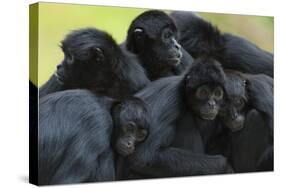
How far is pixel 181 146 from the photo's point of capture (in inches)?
314

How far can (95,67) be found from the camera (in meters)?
7.55

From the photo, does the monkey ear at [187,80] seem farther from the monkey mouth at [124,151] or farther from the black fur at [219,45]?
the monkey mouth at [124,151]

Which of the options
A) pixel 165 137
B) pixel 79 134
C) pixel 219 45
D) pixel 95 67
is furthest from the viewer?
pixel 219 45

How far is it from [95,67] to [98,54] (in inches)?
5.9

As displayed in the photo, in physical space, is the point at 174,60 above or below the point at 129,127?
above

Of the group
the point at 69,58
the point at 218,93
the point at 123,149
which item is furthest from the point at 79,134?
the point at 218,93

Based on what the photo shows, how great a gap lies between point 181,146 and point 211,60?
1.14m

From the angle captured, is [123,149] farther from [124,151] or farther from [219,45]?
[219,45]

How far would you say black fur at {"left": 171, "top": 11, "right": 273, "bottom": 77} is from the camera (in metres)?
8.24

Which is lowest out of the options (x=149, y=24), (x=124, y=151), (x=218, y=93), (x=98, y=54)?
(x=124, y=151)

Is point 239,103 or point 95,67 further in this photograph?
point 239,103

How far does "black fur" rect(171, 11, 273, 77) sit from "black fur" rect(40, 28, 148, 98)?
0.86 metres

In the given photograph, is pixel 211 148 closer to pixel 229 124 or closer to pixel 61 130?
pixel 229 124

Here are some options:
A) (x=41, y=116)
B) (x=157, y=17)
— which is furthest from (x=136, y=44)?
(x=41, y=116)
